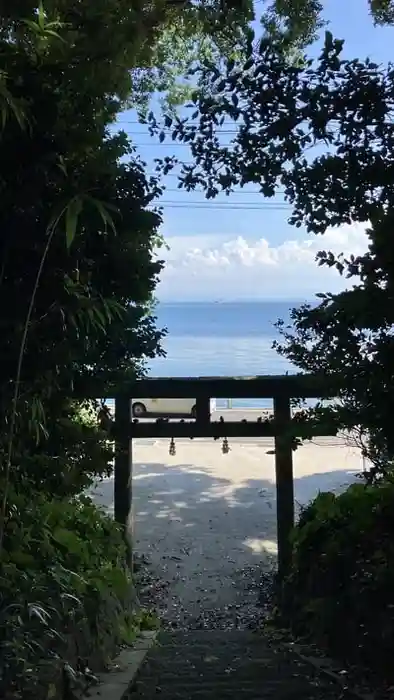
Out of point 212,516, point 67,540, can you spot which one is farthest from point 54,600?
point 212,516

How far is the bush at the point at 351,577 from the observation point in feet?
9.46

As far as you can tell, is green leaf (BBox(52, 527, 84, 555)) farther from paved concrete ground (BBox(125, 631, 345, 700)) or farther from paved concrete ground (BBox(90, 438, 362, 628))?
paved concrete ground (BBox(90, 438, 362, 628))

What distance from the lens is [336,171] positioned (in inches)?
110

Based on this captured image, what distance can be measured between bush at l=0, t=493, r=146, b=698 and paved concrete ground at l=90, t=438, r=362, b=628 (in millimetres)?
1820

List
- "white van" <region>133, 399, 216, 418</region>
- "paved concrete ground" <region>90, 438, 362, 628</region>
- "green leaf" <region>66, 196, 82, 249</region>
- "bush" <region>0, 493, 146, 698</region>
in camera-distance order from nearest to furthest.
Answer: "green leaf" <region>66, 196, 82, 249</region> → "bush" <region>0, 493, 146, 698</region> → "white van" <region>133, 399, 216, 418</region> → "paved concrete ground" <region>90, 438, 362, 628</region>

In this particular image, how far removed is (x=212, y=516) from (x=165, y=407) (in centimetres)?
414

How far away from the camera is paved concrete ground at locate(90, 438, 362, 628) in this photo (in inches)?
268

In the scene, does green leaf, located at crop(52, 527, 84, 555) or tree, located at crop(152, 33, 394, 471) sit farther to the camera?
green leaf, located at crop(52, 527, 84, 555)

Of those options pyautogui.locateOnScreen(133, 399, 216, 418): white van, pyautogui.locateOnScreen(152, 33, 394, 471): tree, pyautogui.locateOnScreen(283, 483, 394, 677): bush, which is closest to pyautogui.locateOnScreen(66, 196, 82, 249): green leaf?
pyautogui.locateOnScreen(152, 33, 394, 471): tree

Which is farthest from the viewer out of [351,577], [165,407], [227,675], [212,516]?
[212,516]

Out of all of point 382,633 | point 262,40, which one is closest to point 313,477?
point 382,633

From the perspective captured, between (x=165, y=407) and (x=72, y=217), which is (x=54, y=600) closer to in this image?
(x=72, y=217)

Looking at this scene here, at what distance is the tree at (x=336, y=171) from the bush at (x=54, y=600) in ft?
4.32


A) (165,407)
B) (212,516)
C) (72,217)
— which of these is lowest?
(212,516)
